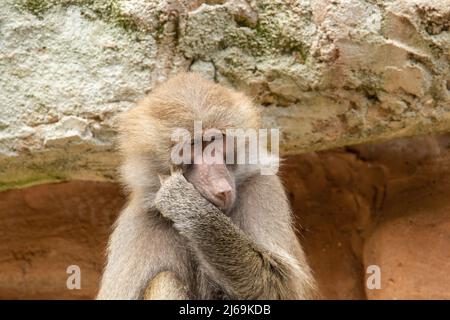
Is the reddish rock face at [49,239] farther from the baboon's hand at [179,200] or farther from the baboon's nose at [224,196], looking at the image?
the baboon's nose at [224,196]

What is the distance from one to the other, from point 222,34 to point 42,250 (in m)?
1.89

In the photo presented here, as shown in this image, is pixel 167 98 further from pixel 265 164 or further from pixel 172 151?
pixel 265 164

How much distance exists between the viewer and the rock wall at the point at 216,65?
3.46 meters

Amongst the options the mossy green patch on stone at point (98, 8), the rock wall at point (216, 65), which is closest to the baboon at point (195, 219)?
the rock wall at point (216, 65)

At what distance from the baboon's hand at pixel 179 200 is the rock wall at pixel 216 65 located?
82 cm

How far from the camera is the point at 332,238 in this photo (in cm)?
446

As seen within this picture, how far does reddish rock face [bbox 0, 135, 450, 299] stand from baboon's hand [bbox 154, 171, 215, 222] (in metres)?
1.63

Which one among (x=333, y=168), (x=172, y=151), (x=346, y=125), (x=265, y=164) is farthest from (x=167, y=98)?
(x=333, y=168)

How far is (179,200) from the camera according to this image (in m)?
2.86

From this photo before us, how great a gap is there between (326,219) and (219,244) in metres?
1.77
